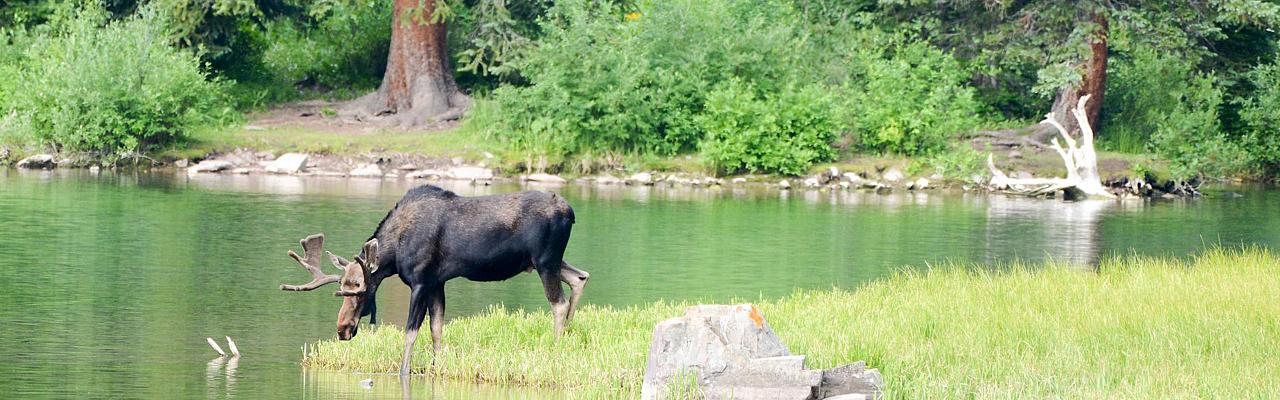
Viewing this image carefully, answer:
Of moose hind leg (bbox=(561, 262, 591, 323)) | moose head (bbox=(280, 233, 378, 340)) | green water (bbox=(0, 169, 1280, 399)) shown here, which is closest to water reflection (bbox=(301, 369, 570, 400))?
green water (bbox=(0, 169, 1280, 399))

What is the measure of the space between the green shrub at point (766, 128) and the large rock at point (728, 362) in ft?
88.5

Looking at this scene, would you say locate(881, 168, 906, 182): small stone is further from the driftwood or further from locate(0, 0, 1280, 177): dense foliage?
the driftwood

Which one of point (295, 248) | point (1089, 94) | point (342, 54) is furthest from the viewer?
point (342, 54)

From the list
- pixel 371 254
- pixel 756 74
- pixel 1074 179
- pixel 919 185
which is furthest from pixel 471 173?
pixel 371 254

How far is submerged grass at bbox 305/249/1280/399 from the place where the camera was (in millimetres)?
12289

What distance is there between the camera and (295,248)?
24.0 m

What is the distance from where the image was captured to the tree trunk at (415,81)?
137 ft

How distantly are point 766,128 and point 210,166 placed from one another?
42.1 feet

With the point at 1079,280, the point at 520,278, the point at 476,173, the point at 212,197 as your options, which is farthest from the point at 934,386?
the point at 476,173

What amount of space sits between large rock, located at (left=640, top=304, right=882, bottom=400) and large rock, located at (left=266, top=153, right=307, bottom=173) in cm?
2843

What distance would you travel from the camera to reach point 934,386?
39.9 ft

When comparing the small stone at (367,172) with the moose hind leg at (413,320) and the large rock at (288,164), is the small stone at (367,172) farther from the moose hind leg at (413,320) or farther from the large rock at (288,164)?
the moose hind leg at (413,320)

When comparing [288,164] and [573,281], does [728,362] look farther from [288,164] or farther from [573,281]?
[288,164]

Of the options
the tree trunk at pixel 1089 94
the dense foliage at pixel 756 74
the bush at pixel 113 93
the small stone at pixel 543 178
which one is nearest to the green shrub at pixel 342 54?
the dense foliage at pixel 756 74
